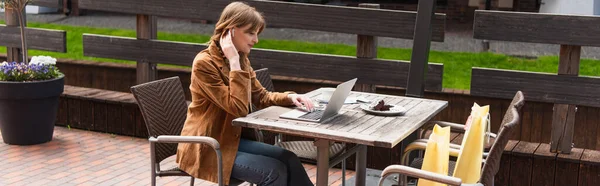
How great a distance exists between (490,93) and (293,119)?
7.53 ft

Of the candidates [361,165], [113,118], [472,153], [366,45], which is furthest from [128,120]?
[472,153]

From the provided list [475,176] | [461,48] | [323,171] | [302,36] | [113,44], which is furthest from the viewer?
[302,36]

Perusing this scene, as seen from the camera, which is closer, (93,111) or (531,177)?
(531,177)

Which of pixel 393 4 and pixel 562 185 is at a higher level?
pixel 393 4

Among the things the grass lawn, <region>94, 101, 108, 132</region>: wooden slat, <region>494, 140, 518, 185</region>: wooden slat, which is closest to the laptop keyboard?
<region>494, 140, 518, 185</region>: wooden slat

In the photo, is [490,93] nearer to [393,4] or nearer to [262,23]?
[262,23]

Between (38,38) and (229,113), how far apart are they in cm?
396

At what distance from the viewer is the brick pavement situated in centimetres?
584

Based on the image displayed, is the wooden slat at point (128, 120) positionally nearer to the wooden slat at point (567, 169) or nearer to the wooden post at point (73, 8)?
the wooden slat at point (567, 169)

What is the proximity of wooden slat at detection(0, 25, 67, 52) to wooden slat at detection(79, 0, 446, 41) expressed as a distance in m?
0.74

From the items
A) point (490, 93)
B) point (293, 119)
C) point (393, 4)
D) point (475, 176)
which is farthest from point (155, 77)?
point (393, 4)

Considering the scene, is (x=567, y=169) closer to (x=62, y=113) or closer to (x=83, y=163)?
(x=83, y=163)

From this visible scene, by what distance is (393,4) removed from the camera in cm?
1462

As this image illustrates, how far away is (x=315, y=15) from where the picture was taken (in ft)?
21.1
